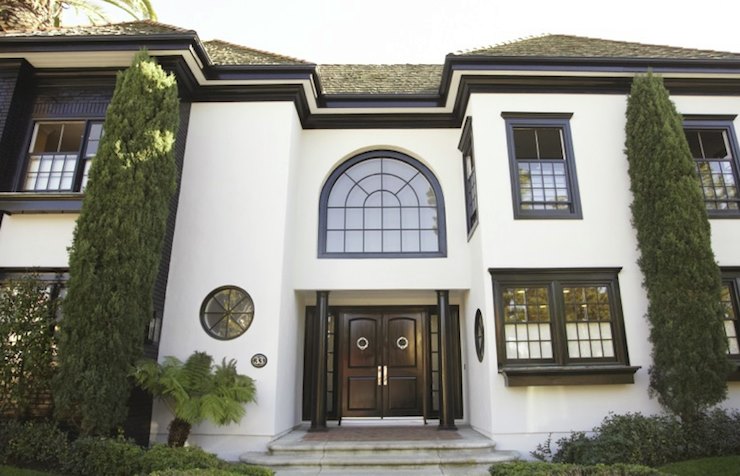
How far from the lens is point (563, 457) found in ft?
22.8

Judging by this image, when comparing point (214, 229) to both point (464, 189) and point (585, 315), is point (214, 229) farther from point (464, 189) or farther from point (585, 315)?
point (585, 315)

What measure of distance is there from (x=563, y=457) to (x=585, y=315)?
7.67ft

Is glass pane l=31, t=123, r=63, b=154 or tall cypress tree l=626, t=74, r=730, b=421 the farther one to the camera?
glass pane l=31, t=123, r=63, b=154

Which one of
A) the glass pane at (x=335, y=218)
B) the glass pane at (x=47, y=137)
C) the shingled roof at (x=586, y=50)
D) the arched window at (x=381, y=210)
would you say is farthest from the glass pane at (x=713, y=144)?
the glass pane at (x=47, y=137)

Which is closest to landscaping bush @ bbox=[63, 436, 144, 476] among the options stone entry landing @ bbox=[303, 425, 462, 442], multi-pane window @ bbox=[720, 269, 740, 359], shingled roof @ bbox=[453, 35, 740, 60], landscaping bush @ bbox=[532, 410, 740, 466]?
stone entry landing @ bbox=[303, 425, 462, 442]

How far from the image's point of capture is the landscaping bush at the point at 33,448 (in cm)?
623

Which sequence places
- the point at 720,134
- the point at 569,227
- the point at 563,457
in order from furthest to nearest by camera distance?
the point at 720,134 < the point at 569,227 < the point at 563,457

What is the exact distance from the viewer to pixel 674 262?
7570 mm

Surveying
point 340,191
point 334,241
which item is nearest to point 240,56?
point 340,191

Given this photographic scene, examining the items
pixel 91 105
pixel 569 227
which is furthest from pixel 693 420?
pixel 91 105

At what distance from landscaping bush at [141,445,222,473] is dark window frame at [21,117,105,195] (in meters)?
4.69

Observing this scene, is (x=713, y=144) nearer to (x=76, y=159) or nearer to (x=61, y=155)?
(x=76, y=159)

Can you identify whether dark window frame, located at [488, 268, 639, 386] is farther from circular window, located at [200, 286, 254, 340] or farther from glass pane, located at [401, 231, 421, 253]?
circular window, located at [200, 286, 254, 340]

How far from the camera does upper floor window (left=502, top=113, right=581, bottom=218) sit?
8.62 meters
